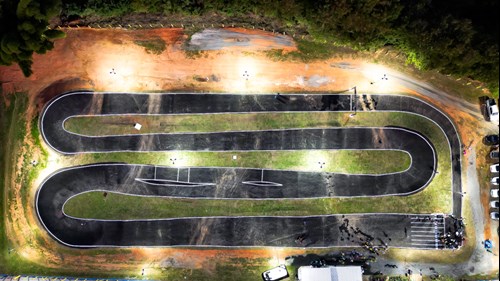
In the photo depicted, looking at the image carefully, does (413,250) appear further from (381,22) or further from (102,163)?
(102,163)

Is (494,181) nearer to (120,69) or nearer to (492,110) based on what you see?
(492,110)

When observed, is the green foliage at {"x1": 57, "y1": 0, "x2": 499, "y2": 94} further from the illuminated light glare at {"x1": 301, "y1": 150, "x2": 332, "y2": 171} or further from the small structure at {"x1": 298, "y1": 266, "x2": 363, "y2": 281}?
the small structure at {"x1": 298, "y1": 266, "x2": 363, "y2": 281}

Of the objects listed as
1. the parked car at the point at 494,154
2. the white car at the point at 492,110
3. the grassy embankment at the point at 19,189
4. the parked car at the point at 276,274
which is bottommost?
the parked car at the point at 276,274

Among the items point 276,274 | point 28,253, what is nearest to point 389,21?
point 276,274

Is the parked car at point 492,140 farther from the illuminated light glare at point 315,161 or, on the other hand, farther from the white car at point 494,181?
the illuminated light glare at point 315,161

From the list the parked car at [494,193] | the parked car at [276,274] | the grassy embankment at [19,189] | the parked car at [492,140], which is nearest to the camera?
the parked car at [276,274]

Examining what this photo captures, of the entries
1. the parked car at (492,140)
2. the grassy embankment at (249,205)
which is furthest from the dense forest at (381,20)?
the grassy embankment at (249,205)
